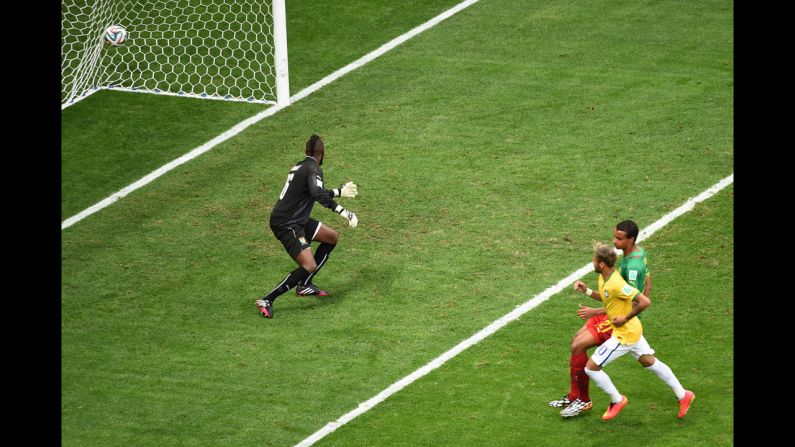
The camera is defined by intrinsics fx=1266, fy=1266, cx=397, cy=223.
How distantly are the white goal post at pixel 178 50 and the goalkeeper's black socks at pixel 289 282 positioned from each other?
565 centimetres

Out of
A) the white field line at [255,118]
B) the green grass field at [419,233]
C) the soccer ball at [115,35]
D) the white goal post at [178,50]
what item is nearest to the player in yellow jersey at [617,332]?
the green grass field at [419,233]

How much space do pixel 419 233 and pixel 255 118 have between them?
4.35 metres

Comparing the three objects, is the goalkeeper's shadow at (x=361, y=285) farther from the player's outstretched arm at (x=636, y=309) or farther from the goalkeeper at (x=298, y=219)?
the player's outstretched arm at (x=636, y=309)

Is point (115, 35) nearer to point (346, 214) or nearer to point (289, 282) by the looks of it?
point (289, 282)

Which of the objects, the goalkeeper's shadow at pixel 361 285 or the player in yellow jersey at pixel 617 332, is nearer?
the player in yellow jersey at pixel 617 332

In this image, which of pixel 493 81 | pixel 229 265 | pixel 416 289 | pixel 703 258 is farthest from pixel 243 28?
pixel 703 258

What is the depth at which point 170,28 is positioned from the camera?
2105 centimetres

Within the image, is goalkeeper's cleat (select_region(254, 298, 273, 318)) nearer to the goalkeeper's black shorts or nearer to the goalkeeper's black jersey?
the goalkeeper's black shorts

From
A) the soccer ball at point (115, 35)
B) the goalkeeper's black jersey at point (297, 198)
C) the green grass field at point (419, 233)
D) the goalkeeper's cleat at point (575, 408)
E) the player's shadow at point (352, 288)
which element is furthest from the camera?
the soccer ball at point (115, 35)

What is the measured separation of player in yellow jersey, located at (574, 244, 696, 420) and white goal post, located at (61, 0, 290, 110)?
8859mm

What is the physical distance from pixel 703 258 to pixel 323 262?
14.8 feet

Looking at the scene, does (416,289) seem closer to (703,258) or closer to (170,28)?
(703,258)

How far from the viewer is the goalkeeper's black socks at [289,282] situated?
46.9ft

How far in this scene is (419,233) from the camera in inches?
631
